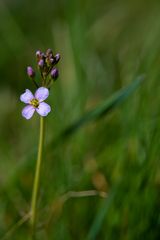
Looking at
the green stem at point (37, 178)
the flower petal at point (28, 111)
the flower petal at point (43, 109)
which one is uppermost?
the flower petal at point (28, 111)

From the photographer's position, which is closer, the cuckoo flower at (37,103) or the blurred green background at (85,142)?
the cuckoo flower at (37,103)

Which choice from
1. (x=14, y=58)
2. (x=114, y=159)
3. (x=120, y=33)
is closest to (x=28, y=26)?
(x=14, y=58)

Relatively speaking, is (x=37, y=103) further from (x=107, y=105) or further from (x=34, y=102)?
(x=107, y=105)

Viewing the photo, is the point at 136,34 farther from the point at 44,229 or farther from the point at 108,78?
the point at 44,229

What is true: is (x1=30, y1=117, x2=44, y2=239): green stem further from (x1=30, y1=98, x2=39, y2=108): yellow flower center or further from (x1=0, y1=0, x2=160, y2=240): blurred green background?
(x1=0, y1=0, x2=160, y2=240): blurred green background

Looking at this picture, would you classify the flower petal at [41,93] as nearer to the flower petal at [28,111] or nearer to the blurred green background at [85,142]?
the flower petal at [28,111]

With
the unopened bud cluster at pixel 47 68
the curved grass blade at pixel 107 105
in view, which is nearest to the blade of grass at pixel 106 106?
the curved grass blade at pixel 107 105

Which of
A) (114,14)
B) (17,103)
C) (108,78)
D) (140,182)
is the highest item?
(114,14)

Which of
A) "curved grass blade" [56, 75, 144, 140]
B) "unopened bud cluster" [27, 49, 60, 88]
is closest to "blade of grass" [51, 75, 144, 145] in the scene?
"curved grass blade" [56, 75, 144, 140]
